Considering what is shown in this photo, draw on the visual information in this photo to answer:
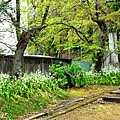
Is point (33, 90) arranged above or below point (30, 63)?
below

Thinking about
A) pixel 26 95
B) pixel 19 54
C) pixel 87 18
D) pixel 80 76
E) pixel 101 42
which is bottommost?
pixel 26 95

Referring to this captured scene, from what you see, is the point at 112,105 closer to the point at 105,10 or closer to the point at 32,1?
the point at 32,1

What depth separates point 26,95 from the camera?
8.35 metres

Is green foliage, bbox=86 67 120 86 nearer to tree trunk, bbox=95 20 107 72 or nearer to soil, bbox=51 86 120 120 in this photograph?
tree trunk, bbox=95 20 107 72

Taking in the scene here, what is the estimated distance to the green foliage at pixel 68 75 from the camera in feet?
38.1

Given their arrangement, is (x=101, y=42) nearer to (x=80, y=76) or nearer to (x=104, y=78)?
(x=104, y=78)

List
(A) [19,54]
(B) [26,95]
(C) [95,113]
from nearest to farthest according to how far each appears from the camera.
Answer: (C) [95,113], (B) [26,95], (A) [19,54]

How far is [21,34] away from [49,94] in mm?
3019

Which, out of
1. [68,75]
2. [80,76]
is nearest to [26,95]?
[68,75]

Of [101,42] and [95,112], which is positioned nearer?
[95,112]

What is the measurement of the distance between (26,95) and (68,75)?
4.21 metres

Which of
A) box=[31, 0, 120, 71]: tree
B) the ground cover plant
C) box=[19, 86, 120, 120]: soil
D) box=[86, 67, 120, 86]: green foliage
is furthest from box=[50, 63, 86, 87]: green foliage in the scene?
box=[19, 86, 120, 120]: soil

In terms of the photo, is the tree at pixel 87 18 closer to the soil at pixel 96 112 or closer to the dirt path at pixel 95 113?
the soil at pixel 96 112

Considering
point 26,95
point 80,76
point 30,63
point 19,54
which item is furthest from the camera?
point 30,63
